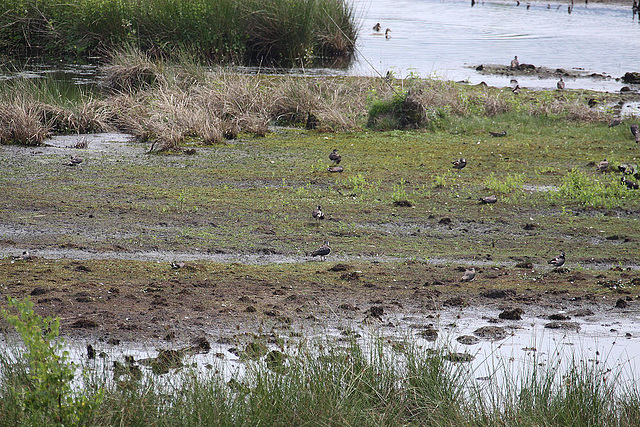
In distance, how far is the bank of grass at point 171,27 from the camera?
23.7m

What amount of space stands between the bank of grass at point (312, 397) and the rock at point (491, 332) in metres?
1.07

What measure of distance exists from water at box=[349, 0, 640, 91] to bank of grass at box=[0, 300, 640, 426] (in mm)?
13963

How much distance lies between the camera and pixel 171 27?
23859 mm

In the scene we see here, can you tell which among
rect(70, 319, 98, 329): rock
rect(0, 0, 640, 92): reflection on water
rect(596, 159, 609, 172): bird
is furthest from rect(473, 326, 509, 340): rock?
rect(0, 0, 640, 92): reflection on water

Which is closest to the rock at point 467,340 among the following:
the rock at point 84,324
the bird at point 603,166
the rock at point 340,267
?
the rock at point 340,267

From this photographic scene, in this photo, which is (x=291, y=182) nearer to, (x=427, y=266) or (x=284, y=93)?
Result: (x=427, y=266)

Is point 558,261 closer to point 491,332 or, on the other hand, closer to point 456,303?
point 456,303

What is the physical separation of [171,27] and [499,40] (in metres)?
18.9

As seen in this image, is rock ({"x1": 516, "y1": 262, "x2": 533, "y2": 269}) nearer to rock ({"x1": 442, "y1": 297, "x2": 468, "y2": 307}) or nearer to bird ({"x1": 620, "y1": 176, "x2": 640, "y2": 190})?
rock ({"x1": 442, "y1": 297, "x2": 468, "y2": 307})

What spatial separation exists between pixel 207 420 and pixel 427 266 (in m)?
3.88

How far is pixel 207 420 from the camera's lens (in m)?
3.85

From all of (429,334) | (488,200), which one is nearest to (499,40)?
(488,200)

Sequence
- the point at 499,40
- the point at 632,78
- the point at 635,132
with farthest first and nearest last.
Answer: the point at 499,40, the point at 632,78, the point at 635,132

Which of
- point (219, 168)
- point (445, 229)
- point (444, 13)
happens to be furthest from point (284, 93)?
point (444, 13)
